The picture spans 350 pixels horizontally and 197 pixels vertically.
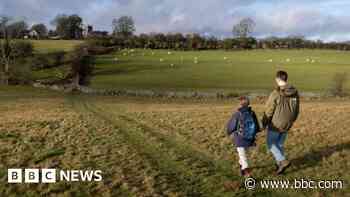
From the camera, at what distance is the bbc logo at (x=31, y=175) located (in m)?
10.2

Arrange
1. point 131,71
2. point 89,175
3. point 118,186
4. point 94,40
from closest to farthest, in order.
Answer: point 118,186, point 89,175, point 131,71, point 94,40

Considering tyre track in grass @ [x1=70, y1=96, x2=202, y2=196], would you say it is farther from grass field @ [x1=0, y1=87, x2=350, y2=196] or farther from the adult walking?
the adult walking

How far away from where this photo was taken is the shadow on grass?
11.6 m

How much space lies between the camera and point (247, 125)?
10.1 meters

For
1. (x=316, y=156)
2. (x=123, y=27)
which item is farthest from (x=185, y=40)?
(x=316, y=156)

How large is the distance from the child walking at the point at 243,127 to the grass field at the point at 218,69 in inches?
1962

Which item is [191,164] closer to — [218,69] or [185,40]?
[218,69]

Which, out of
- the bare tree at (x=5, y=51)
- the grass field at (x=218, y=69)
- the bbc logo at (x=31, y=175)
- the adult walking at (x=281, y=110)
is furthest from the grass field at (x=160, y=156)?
the bare tree at (x=5, y=51)

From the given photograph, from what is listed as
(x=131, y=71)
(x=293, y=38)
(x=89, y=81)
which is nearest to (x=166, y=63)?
(x=131, y=71)

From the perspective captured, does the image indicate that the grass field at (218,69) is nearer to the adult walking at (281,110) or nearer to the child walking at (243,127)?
the adult walking at (281,110)

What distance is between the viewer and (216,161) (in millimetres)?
12070

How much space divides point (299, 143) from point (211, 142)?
2982mm

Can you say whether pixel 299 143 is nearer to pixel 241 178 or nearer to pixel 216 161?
pixel 216 161

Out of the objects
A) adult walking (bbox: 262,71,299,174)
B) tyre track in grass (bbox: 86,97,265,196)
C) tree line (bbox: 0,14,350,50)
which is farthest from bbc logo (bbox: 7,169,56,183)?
tree line (bbox: 0,14,350,50)
